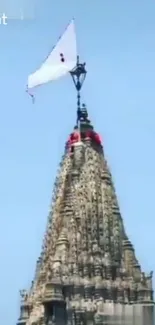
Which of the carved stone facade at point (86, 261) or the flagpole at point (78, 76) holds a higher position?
the flagpole at point (78, 76)

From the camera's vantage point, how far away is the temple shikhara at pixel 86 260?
2569 inches

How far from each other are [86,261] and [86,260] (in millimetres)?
93

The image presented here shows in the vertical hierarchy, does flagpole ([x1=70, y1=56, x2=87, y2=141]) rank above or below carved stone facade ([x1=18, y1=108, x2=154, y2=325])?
above

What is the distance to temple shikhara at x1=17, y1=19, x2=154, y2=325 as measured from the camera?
6525 cm

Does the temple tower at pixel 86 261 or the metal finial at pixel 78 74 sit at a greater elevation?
the metal finial at pixel 78 74

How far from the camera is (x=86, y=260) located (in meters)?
67.1

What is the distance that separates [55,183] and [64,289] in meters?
10.5

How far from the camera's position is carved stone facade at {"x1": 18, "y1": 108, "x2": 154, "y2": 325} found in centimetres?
6519

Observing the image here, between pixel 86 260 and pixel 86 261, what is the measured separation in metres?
0.09

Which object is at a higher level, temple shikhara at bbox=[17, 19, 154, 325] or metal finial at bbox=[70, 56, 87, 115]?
metal finial at bbox=[70, 56, 87, 115]

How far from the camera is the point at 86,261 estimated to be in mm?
67000

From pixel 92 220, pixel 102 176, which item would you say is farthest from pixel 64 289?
pixel 102 176

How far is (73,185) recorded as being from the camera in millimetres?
70938

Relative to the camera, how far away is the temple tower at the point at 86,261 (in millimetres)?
65188
